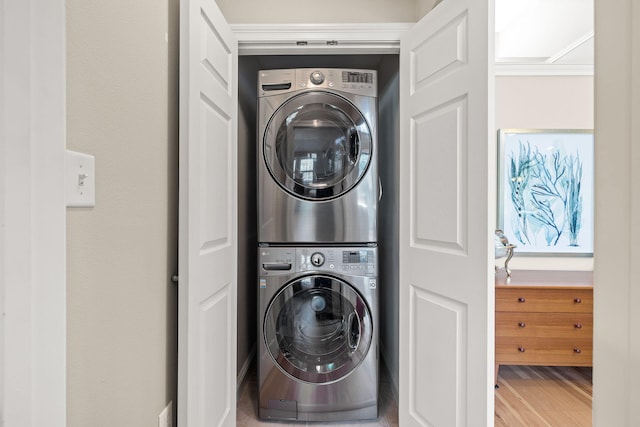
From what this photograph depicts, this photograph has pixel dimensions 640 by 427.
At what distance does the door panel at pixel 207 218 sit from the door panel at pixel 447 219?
858 mm

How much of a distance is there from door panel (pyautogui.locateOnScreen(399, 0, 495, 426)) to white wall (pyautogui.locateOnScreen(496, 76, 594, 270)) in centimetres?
159

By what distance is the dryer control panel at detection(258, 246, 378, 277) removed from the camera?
187 cm

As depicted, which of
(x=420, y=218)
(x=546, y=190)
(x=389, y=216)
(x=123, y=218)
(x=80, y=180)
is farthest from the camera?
(x=546, y=190)

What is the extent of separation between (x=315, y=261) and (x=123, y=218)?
1109mm

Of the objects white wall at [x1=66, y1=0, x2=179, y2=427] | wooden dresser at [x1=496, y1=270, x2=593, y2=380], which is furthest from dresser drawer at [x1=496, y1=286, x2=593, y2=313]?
white wall at [x1=66, y1=0, x2=179, y2=427]

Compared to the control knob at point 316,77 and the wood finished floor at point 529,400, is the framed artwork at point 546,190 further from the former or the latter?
the control knob at point 316,77

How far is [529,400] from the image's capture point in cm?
215

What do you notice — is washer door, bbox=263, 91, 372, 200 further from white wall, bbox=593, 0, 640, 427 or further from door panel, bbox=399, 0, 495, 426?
white wall, bbox=593, 0, 640, 427

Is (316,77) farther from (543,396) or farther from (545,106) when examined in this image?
(543,396)

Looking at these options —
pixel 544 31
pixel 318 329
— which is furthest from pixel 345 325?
pixel 544 31

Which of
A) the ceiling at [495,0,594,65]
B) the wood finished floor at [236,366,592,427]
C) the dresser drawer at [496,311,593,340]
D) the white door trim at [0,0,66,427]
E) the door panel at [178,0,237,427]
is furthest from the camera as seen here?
the dresser drawer at [496,311,593,340]

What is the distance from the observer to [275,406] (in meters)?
1.88

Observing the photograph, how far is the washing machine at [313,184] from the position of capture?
188 centimetres

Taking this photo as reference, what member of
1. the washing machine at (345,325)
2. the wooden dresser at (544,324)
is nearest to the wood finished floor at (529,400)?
the washing machine at (345,325)
